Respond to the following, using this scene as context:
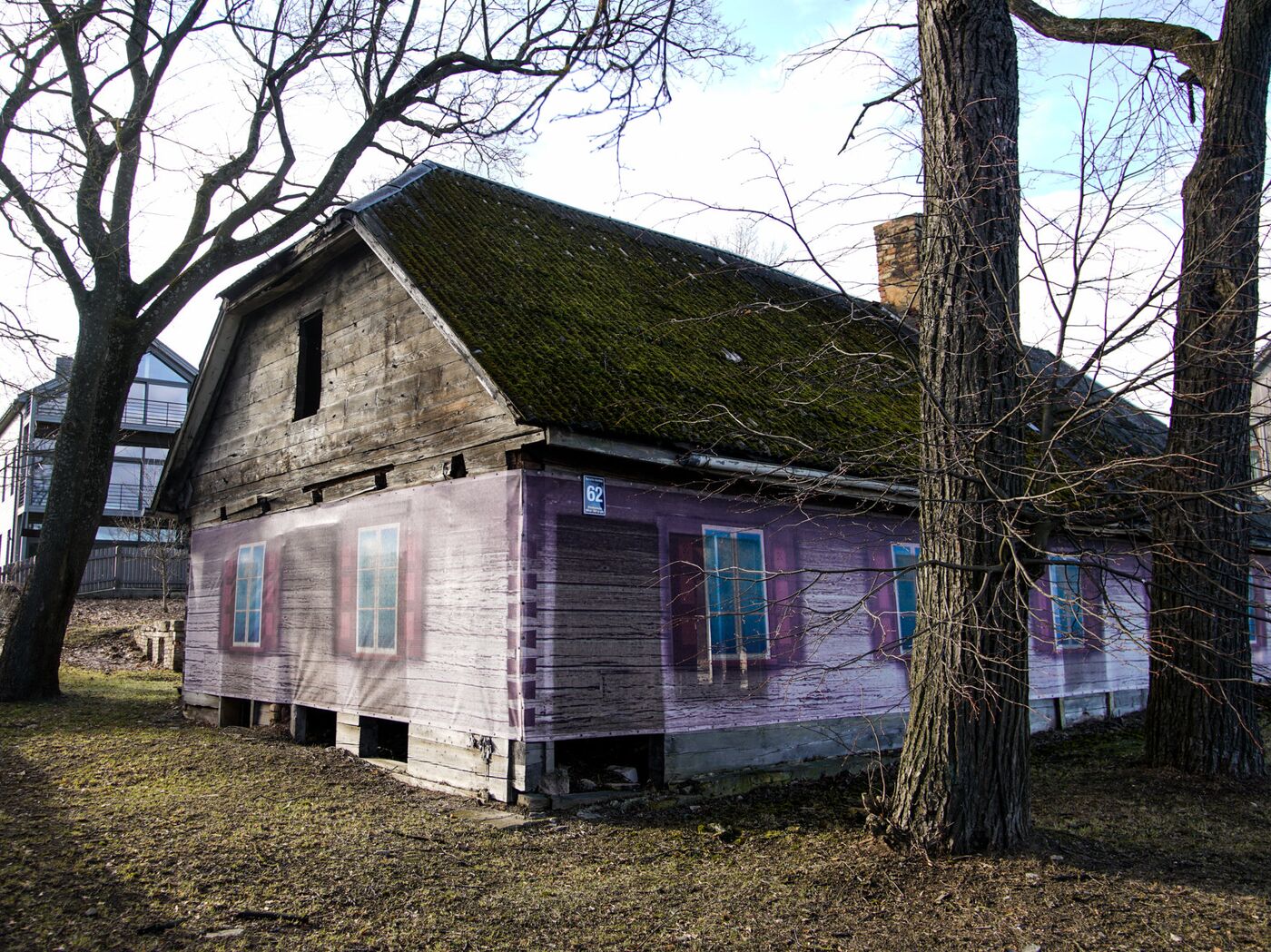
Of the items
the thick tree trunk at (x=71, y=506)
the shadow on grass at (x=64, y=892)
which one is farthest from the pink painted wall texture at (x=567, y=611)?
the thick tree trunk at (x=71, y=506)

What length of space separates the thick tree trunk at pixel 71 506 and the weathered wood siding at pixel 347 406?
1.51 meters

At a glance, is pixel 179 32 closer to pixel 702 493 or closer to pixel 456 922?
pixel 702 493

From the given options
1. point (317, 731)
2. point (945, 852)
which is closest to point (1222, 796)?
point (945, 852)

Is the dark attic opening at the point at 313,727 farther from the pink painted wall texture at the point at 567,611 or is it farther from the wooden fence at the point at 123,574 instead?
the wooden fence at the point at 123,574

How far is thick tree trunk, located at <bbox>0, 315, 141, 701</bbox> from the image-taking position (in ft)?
40.0

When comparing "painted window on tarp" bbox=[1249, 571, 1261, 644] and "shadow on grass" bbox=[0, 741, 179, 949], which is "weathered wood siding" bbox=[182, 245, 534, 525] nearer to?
"shadow on grass" bbox=[0, 741, 179, 949]

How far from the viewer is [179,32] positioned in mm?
13977

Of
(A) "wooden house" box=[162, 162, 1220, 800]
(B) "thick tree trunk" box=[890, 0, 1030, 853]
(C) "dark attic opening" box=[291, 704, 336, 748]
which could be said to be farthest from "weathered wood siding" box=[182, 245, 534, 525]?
(B) "thick tree trunk" box=[890, 0, 1030, 853]

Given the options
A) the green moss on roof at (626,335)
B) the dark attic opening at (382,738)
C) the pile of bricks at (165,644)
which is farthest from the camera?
the pile of bricks at (165,644)

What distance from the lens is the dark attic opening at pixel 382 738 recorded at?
9062 millimetres

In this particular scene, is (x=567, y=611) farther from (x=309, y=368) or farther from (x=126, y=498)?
(x=126, y=498)

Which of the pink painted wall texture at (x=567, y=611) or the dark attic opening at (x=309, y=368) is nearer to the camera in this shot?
the pink painted wall texture at (x=567, y=611)

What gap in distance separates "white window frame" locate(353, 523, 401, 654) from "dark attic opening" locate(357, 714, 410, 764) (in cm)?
66

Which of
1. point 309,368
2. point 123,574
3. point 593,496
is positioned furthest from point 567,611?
point 123,574
